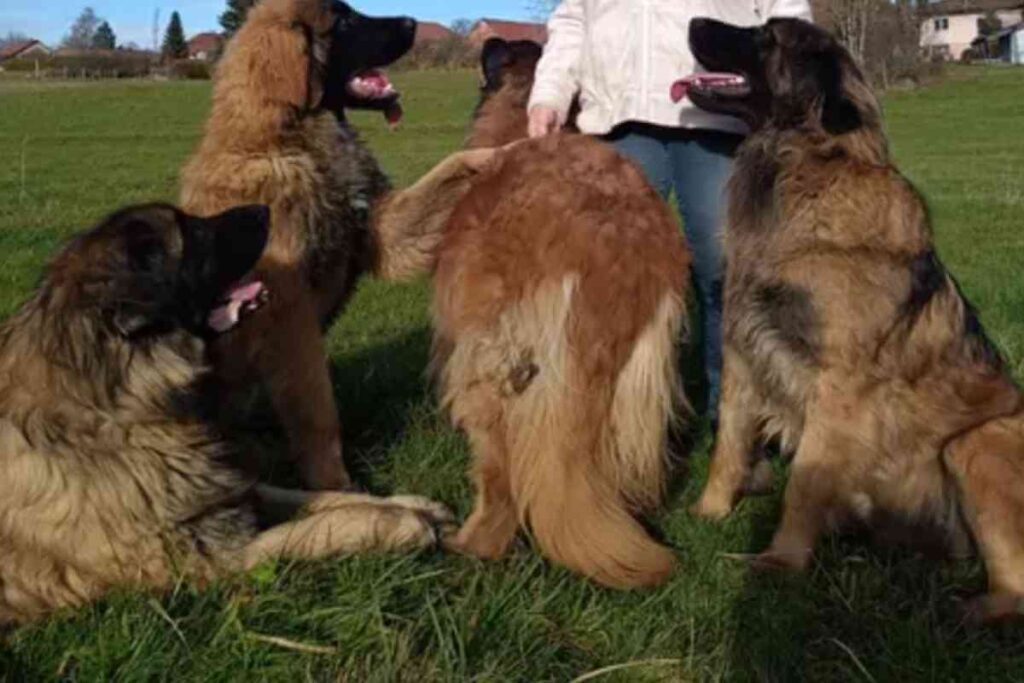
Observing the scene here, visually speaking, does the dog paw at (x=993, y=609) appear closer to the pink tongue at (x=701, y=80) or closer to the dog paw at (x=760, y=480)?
the dog paw at (x=760, y=480)

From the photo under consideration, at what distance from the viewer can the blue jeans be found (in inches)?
196

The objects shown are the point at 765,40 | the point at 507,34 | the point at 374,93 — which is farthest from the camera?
the point at 507,34

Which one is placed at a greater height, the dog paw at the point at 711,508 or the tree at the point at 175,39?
the tree at the point at 175,39

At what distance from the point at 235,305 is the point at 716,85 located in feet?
6.75

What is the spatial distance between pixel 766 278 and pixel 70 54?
8146cm

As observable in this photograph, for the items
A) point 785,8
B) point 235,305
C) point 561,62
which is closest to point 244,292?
point 235,305

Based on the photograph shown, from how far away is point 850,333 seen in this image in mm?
4012

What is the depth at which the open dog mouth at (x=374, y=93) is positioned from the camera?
16.5 ft

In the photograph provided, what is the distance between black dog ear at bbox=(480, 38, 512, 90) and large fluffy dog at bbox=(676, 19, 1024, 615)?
119 cm

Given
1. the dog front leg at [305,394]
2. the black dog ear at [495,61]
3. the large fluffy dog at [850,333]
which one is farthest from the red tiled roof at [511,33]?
the dog front leg at [305,394]

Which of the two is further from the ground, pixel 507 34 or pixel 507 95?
pixel 507 34

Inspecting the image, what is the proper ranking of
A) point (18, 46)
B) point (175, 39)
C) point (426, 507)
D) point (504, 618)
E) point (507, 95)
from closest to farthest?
point (504, 618) < point (426, 507) < point (507, 95) < point (175, 39) < point (18, 46)

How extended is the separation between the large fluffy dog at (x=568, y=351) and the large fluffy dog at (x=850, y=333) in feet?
1.39

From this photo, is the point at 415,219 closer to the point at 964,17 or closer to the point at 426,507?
the point at 426,507
